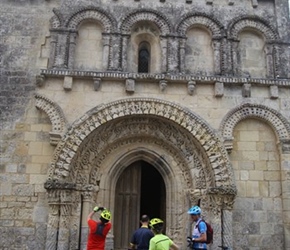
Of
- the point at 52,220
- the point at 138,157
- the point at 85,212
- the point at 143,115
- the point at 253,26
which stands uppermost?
the point at 253,26

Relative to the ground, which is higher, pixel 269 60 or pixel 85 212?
pixel 269 60

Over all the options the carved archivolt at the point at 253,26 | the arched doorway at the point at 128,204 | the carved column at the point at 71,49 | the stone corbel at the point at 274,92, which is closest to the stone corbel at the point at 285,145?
the stone corbel at the point at 274,92

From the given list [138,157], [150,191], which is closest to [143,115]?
[138,157]

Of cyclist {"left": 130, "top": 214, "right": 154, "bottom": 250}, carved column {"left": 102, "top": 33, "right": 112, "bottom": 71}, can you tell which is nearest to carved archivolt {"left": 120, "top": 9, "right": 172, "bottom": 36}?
carved column {"left": 102, "top": 33, "right": 112, "bottom": 71}

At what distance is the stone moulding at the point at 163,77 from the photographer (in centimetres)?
1123

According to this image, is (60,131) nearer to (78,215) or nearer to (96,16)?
(78,215)

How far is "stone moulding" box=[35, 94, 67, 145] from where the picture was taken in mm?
10773

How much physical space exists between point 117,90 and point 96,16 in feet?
9.11

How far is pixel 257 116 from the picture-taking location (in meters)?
11.5

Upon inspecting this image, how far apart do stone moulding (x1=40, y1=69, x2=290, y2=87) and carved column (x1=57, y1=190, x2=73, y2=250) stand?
3.39 m

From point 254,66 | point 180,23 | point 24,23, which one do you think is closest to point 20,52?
point 24,23

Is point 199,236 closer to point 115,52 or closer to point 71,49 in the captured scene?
point 115,52

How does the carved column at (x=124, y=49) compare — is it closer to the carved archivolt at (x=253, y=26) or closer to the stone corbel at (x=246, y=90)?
the carved archivolt at (x=253, y=26)

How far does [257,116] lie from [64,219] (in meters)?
6.26
